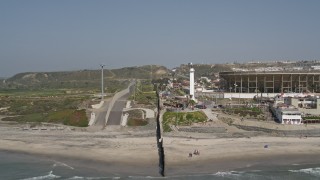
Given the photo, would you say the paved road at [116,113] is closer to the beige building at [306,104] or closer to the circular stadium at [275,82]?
the beige building at [306,104]

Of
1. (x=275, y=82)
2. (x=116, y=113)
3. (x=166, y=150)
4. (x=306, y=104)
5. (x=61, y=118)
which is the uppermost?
(x=275, y=82)

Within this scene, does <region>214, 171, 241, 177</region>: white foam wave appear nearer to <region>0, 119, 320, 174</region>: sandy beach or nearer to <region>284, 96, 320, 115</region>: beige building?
<region>0, 119, 320, 174</region>: sandy beach

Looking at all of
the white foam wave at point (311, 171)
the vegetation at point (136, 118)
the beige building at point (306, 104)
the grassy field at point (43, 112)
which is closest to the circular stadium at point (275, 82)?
the beige building at point (306, 104)

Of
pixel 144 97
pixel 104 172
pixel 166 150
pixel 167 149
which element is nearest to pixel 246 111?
pixel 167 149

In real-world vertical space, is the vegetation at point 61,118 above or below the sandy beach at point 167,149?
above

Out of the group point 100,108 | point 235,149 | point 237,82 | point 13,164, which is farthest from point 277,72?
point 13,164

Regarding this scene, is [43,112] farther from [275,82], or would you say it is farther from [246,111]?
[275,82]

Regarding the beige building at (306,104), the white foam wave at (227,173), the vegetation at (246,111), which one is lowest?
the white foam wave at (227,173)
